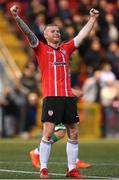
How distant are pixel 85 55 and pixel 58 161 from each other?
13.2 m

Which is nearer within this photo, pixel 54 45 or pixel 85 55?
pixel 54 45

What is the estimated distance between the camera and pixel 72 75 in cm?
2769

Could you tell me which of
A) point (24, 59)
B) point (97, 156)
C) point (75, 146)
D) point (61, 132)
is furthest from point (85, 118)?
point (75, 146)

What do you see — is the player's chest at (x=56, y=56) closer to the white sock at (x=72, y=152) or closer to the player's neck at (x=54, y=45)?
the player's neck at (x=54, y=45)

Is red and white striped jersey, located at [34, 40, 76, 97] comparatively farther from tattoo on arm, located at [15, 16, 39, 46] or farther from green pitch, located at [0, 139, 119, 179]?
green pitch, located at [0, 139, 119, 179]

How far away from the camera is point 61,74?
40.6ft

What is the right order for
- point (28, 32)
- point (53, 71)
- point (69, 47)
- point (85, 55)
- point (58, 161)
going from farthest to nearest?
point (85, 55) → point (58, 161) → point (69, 47) → point (53, 71) → point (28, 32)

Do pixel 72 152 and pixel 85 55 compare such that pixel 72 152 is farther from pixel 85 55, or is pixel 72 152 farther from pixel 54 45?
pixel 85 55

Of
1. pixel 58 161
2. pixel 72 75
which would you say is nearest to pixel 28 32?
pixel 58 161

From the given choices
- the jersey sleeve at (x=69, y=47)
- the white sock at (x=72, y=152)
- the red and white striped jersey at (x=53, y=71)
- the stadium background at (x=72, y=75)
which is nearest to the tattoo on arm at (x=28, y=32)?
the red and white striped jersey at (x=53, y=71)

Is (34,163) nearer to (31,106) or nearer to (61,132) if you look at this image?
(61,132)

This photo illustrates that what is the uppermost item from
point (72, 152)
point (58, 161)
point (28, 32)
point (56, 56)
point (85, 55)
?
point (85, 55)

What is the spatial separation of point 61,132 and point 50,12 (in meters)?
15.9

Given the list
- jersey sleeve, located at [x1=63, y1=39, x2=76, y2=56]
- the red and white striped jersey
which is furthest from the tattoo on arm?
jersey sleeve, located at [x1=63, y1=39, x2=76, y2=56]
